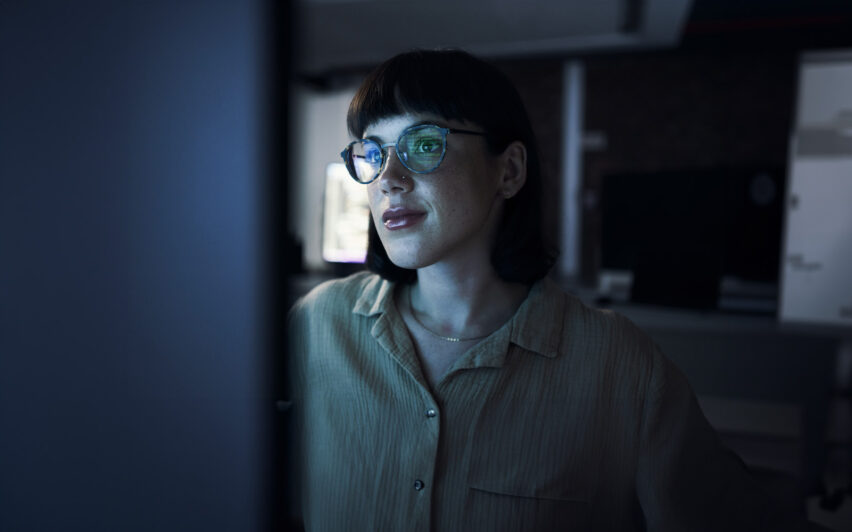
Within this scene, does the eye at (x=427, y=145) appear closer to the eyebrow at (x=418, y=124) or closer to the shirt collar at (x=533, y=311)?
the eyebrow at (x=418, y=124)

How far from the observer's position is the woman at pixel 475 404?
1.94 feet

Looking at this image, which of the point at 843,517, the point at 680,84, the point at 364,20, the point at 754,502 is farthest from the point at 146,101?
the point at 680,84

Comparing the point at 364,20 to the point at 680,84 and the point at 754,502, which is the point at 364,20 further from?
the point at 754,502

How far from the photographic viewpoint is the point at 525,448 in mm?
611

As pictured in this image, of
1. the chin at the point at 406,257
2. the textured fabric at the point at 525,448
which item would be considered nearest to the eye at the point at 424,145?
the chin at the point at 406,257

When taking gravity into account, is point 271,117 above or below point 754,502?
above

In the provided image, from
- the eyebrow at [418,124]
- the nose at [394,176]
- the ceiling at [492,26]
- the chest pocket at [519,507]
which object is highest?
the ceiling at [492,26]

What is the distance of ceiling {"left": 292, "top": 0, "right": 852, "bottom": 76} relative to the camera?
9.84 feet

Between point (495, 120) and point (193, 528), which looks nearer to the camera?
point (193, 528)

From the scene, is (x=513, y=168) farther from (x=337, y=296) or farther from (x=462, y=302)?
(x=337, y=296)

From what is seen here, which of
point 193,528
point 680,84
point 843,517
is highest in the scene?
point 680,84

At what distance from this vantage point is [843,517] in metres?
1.10

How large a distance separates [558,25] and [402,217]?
10.8ft

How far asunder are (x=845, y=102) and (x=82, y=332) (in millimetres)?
2909
